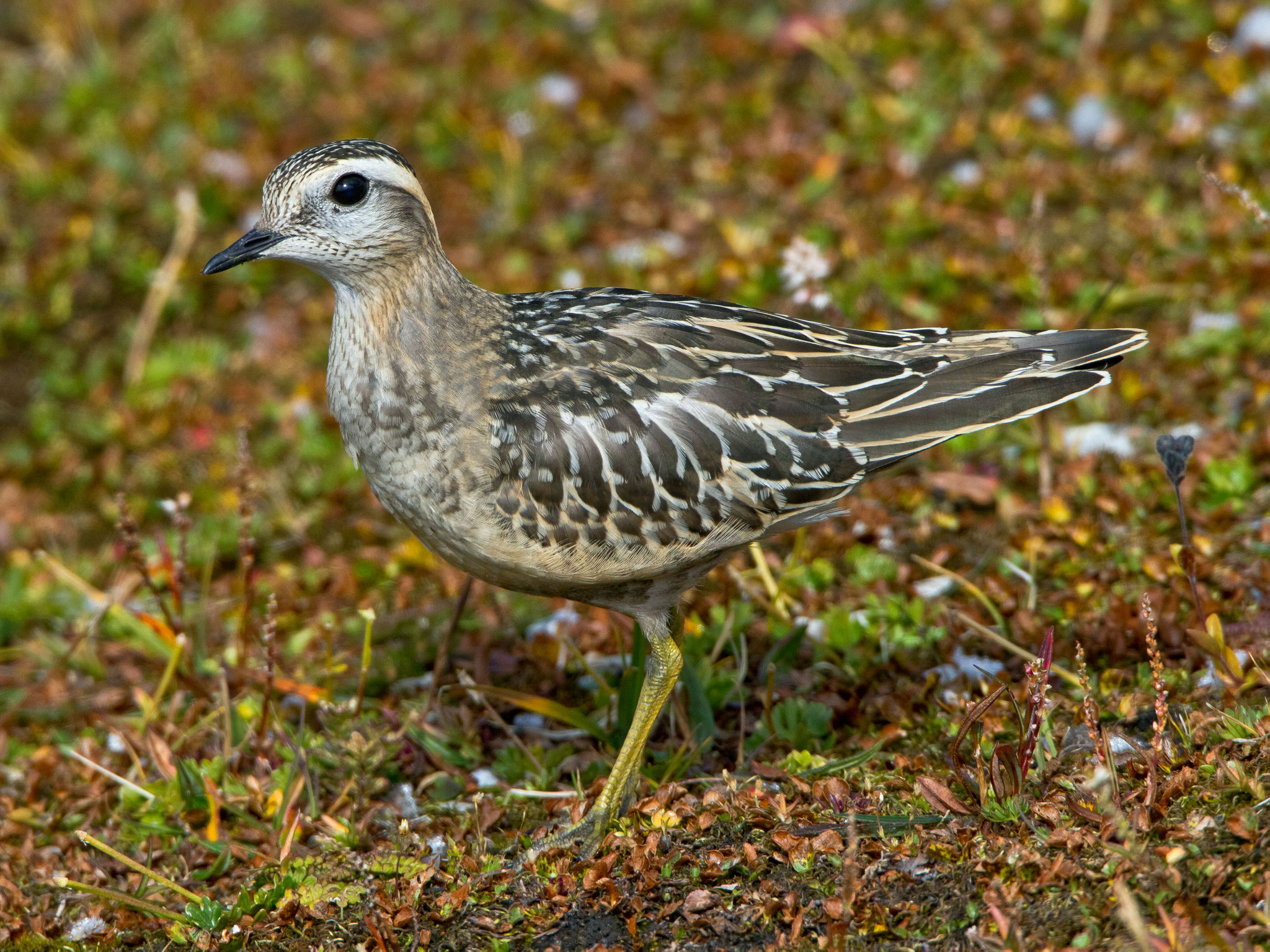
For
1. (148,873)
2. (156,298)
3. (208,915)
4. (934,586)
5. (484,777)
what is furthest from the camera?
(156,298)

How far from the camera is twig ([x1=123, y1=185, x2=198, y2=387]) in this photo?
28.8ft

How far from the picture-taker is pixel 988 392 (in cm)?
573

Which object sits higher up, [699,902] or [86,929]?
[699,902]

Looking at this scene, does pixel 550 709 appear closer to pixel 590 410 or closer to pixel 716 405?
pixel 590 410

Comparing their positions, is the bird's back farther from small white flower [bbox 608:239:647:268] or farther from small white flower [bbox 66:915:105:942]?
small white flower [bbox 608:239:647:268]

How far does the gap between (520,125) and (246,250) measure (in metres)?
5.27

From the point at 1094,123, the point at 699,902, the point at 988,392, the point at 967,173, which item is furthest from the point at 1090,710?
the point at 1094,123

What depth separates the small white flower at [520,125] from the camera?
33.8ft

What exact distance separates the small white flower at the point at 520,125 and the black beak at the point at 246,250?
5.12 m

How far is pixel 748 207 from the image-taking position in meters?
9.40

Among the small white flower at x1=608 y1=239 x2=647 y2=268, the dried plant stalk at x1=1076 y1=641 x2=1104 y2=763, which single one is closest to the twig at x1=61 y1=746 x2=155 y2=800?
the dried plant stalk at x1=1076 y1=641 x2=1104 y2=763

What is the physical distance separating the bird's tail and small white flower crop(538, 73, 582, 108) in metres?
5.69

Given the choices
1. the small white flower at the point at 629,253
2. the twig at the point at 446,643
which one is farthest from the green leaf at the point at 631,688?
the small white flower at the point at 629,253

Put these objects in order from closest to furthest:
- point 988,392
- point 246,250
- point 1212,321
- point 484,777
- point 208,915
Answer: point 208,915
point 246,250
point 988,392
point 484,777
point 1212,321
